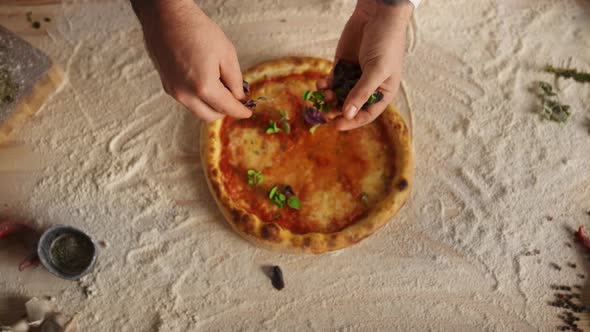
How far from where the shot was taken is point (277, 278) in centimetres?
292

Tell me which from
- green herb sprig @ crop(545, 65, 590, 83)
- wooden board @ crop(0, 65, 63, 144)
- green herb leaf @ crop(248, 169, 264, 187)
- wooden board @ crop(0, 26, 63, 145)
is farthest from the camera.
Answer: green herb sprig @ crop(545, 65, 590, 83)

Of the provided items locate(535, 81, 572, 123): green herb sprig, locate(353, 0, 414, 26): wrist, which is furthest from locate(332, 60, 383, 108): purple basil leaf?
locate(535, 81, 572, 123): green herb sprig

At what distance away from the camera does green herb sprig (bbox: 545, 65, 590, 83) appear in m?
3.24

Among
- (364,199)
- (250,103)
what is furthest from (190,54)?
(364,199)

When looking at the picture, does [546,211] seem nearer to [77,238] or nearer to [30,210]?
[77,238]

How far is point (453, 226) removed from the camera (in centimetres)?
303

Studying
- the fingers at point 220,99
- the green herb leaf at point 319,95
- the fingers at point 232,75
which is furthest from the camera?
the green herb leaf at point 319,95

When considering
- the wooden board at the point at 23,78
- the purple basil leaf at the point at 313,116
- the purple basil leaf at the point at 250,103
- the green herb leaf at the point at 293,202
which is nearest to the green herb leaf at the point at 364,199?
the green herb leaf at the point at 293,202

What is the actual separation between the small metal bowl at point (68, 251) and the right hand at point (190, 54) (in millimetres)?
1084

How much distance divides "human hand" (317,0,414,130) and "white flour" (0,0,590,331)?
1.98ft

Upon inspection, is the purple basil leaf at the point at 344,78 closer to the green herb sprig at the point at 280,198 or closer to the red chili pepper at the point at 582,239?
the green herb sprig at the point at 280,198

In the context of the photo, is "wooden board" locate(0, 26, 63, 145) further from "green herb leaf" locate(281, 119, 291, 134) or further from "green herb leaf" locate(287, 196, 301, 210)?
"green herb leaf" locate(287, 196, 301, 210)

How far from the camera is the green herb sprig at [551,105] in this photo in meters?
3.17

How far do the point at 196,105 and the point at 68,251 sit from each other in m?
1.22
